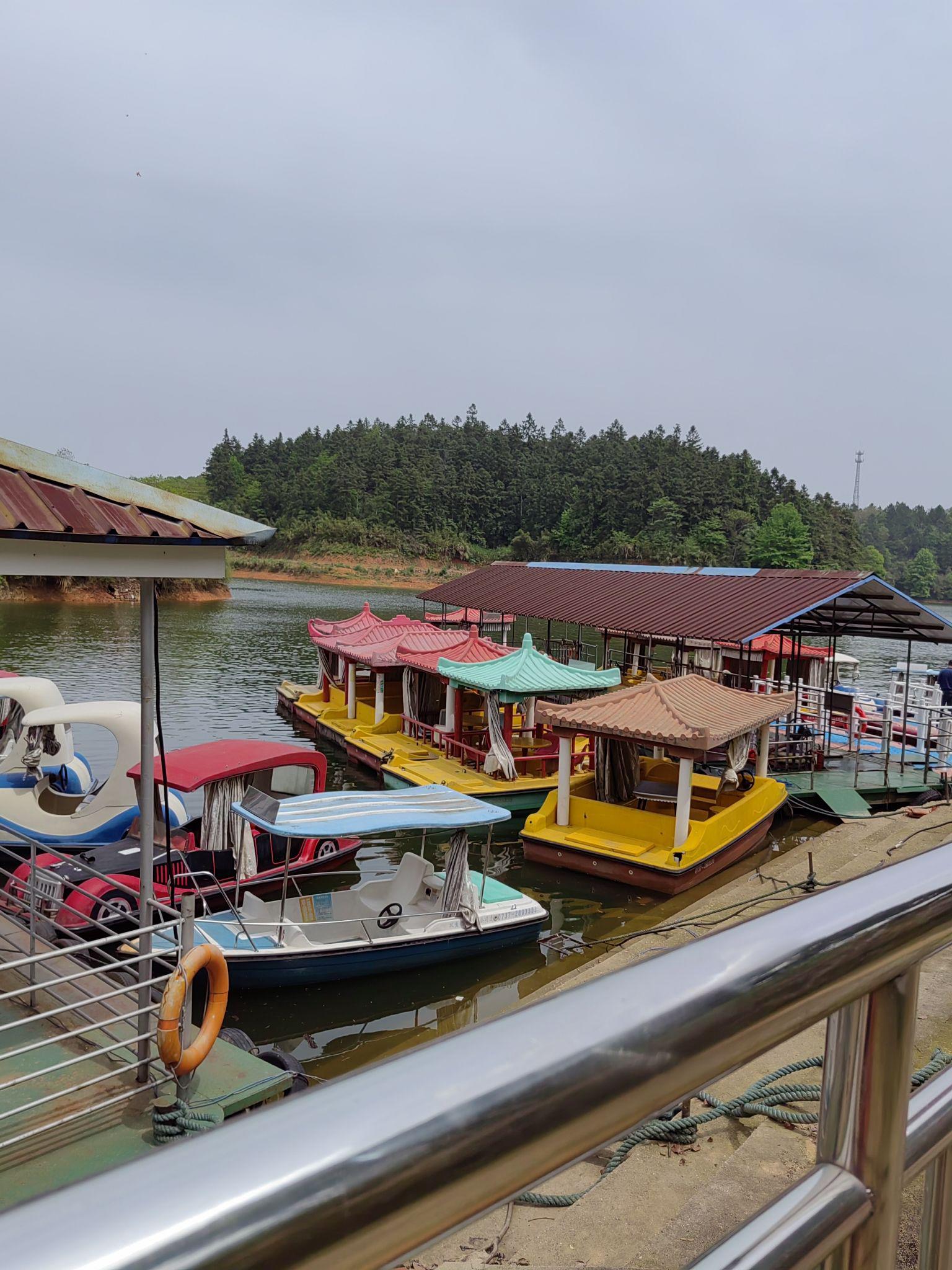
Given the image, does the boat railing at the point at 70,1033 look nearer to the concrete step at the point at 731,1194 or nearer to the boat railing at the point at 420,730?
the concrete step at the point at 731,1194

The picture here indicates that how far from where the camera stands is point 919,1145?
894 mm

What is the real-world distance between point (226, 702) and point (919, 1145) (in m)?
26.1

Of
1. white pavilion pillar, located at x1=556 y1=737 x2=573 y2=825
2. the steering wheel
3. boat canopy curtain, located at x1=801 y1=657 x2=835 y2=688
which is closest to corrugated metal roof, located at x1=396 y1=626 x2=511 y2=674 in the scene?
white pavilion pillar, located at x1=556 y1=737 x2=573 y2=825

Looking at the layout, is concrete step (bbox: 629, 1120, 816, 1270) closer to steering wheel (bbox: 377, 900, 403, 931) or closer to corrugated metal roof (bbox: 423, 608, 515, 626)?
steering wheel (bbox: 377, 900, 403, 931)

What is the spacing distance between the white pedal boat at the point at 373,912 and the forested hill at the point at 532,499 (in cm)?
6614

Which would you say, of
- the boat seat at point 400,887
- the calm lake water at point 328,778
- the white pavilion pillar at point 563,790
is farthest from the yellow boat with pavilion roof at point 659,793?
the boat seat at point 400,887

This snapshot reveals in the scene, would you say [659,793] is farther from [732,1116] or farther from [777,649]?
[777,649]

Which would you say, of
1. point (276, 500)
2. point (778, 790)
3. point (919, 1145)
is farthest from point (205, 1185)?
point (276, 500)

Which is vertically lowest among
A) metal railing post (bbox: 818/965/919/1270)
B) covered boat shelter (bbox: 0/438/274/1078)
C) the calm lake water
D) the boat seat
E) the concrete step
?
the calm lake water

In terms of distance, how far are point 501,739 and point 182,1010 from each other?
11.6 metres

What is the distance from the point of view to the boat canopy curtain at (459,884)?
1021cm

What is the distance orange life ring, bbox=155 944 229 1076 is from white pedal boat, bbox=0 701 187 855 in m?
6.95

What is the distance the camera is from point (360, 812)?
33.6 ft

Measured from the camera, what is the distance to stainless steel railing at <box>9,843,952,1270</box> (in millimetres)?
427
